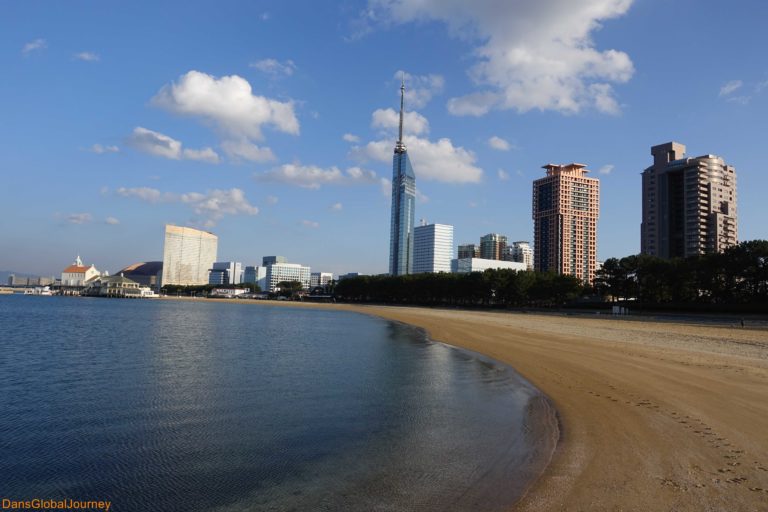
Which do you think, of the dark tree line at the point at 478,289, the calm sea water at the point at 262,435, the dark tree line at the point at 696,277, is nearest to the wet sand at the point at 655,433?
the calm sea water at the point at 262,435

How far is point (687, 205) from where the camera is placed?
176375 millimetres

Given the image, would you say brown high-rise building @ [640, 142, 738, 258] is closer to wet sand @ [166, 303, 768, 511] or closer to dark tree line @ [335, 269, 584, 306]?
dark tree line @ [335, 269, 584, 306]

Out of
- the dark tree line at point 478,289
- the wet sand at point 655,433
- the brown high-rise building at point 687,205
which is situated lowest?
the wet sand at point 655,433

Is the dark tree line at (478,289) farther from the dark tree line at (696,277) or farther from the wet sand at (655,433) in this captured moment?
the wet sand at (655,433)

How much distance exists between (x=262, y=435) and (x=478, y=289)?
130872mm

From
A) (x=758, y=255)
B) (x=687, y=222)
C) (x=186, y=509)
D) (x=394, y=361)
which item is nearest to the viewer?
(x=186, y=509)

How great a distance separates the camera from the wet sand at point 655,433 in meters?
8.14

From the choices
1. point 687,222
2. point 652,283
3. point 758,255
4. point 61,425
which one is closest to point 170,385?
point 61,425

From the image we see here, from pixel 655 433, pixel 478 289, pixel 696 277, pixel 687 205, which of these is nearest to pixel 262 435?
pixel 655 433

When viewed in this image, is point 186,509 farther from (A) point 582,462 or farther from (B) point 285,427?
(A) point 582,462

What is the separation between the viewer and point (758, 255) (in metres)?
76.6

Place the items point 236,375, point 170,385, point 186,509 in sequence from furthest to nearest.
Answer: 1. point 236,375
2. point 170,385
3. point 186,509

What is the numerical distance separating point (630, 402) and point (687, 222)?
19134 cm

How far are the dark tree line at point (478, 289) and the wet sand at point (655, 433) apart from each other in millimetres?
92993
